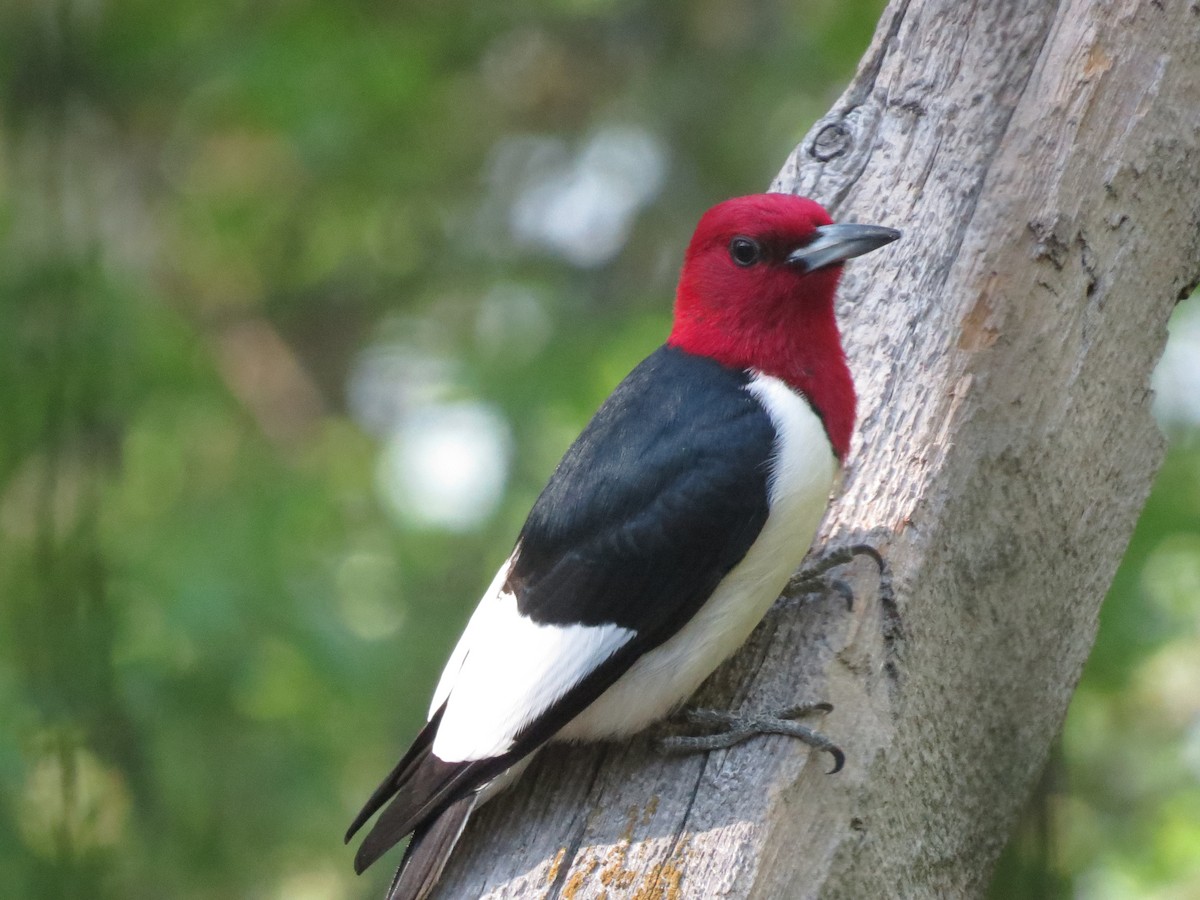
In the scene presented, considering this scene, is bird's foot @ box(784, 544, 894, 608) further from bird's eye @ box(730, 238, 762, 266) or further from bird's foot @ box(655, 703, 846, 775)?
bird's eye @ box(730, 238, 762, 266)

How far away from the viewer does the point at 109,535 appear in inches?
180

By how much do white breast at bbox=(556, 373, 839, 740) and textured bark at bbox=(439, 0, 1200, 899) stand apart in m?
0.06

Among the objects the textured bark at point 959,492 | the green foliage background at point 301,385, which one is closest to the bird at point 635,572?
the textured bark at point 959,492

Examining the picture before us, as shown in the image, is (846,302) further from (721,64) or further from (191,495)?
(721,64)

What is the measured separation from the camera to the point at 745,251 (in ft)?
9.34

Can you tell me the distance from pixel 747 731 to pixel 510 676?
1.56 ft

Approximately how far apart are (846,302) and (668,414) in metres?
0.59

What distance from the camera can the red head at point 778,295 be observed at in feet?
8.58

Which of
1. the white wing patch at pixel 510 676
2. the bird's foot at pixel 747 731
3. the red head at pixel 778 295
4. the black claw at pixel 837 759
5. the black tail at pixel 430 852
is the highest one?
the red head at pixel 778 295

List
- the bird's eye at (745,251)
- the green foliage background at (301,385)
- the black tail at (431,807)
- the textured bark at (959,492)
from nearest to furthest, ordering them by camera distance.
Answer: the textured bark at (959,492) → the black tail at (431,807) → the bird's eye at (745,251) → the green foliage background at (301,385)

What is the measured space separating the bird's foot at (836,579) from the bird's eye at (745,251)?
70cm

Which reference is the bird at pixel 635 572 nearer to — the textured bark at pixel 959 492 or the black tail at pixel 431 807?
the black tail at pixel 431 807

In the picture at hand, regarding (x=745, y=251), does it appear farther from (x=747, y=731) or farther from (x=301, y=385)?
(x=301, y=385)

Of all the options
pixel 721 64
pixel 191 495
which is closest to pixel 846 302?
pixel 191 495
